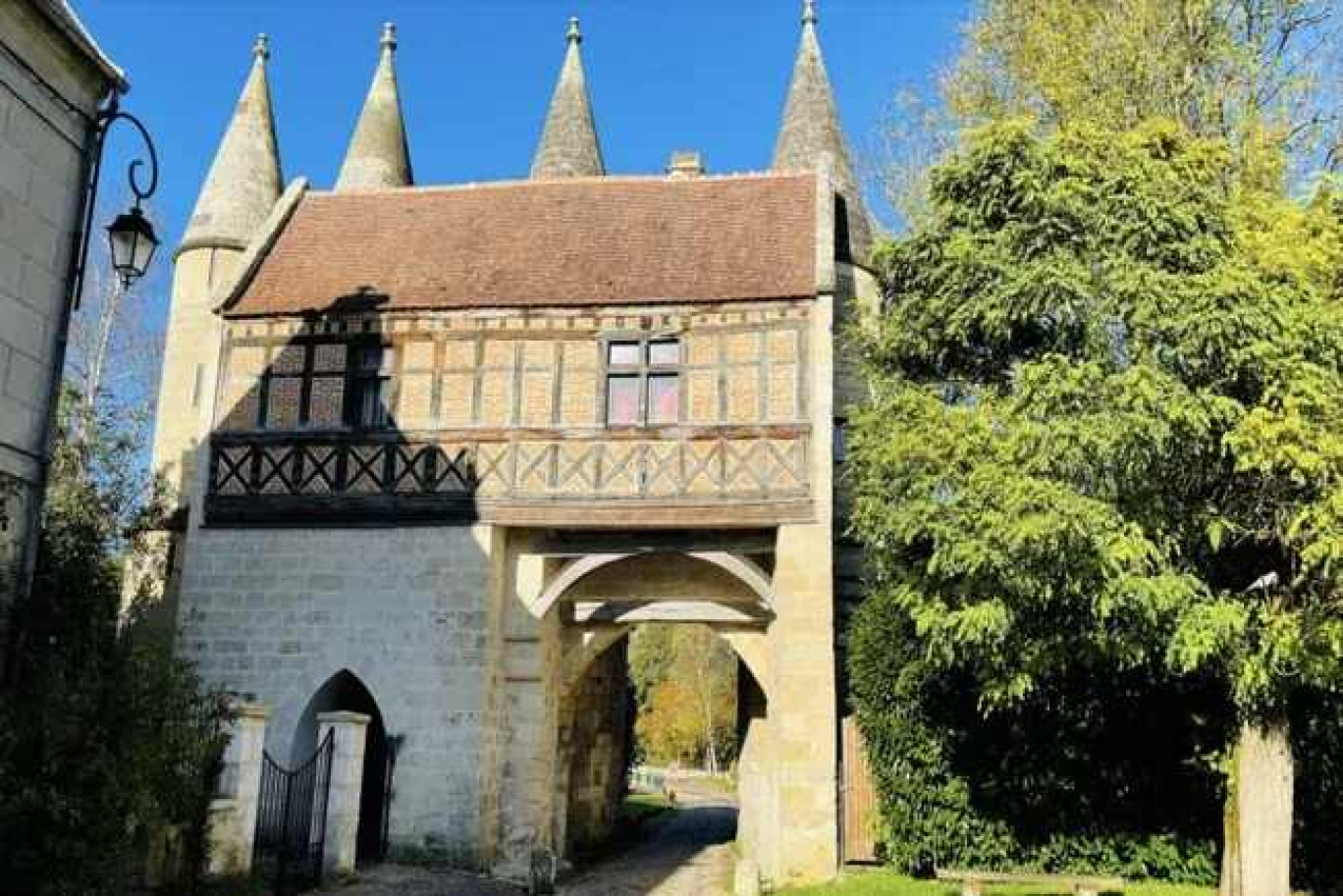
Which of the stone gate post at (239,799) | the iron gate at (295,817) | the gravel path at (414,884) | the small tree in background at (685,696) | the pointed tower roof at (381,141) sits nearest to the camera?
the stone gate post at (239,799)

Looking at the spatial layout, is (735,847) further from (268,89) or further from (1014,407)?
(268,89)

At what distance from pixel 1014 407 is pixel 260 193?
13.1 metres

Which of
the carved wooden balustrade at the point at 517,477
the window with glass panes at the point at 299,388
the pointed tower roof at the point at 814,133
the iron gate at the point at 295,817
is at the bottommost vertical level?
the iron gate at the point at 295,817

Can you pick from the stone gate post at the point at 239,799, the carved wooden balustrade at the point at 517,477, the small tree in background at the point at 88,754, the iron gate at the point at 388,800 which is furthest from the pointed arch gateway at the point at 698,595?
the small tree in background at the point at 88,754

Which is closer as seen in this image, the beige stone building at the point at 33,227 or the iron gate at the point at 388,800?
the beige stone building at the point at 33,227

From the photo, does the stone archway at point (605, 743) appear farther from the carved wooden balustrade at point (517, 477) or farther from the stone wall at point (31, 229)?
the stone wall at point (31, 229)

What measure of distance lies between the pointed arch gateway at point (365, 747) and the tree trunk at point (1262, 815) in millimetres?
8655

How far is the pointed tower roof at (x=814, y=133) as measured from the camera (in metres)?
18.5

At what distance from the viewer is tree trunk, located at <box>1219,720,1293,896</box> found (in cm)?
925

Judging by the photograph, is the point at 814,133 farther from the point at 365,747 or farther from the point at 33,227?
the point at 33,227

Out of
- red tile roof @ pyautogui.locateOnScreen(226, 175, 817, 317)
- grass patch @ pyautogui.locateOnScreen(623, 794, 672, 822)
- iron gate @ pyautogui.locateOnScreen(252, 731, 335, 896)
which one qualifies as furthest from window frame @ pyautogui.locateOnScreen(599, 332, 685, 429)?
grass patch @ pyautogui.locateOnScreen(623, 794, 672, 822)

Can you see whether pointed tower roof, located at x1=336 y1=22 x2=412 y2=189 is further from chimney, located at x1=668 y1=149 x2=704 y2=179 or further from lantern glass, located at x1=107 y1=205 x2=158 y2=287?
lantern glass, located at x1=107 y1=205 x2=158 y2=287

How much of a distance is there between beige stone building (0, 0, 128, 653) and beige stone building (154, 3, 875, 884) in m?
6.76

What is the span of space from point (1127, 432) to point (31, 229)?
7.46 metres
